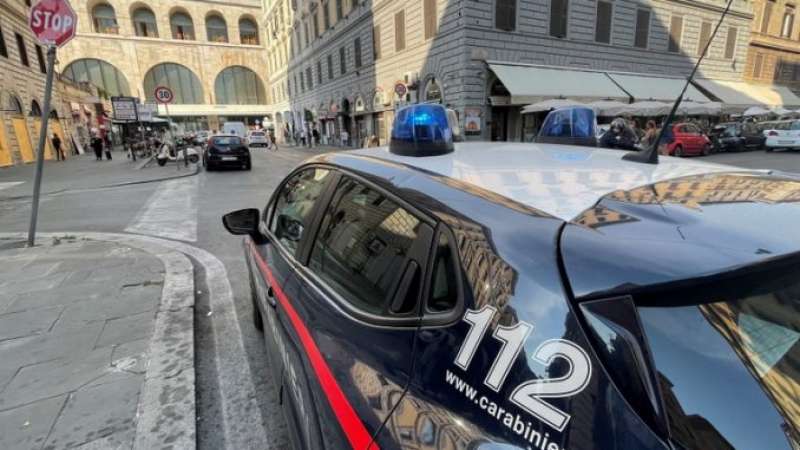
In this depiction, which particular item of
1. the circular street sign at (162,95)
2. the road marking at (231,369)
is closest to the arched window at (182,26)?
the circular street sign at (162,95)

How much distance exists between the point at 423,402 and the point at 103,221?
8790 millimetres

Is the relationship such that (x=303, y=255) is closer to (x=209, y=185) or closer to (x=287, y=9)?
(x=209, y=185)

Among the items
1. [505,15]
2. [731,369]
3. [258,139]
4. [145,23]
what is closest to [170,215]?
[731,369]

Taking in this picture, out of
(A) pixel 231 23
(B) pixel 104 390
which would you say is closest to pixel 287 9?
(A) pixel 231 23

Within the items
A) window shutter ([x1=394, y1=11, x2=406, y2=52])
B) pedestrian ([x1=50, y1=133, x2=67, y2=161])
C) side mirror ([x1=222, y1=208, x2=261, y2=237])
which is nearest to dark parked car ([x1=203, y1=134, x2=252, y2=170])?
window shutter ([x1=394, y1=11, x2=406, y2=52])

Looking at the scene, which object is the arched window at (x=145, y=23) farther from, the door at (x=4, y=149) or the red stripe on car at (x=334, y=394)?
the red stripe on car at (x=334, y=394)

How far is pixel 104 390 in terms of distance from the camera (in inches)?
98.4

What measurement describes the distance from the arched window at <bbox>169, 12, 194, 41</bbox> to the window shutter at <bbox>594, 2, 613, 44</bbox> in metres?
54.1

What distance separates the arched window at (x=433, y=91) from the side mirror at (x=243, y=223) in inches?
694

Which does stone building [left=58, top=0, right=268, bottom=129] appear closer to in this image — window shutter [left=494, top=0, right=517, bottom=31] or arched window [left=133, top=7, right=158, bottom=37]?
arched window [left=133, top=7, right=158, bottom=37]

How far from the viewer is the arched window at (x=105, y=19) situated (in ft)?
168

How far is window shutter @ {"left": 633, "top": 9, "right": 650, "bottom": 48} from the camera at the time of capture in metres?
21.5

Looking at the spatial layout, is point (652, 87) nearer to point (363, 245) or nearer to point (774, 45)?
point (774, 45)

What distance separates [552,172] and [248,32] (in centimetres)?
6775
